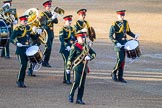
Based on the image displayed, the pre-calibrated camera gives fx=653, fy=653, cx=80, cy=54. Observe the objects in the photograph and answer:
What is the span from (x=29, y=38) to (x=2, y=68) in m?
2.76

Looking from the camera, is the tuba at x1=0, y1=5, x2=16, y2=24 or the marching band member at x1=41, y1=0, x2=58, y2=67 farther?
the tuba at x1=0, y1=5, x2=16, y2=24

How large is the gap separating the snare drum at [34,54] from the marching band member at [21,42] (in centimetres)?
11

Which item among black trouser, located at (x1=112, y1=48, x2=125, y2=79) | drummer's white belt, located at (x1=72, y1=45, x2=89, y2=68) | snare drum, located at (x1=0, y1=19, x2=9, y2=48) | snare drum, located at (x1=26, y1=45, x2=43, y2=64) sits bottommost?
black trouser, located at (x1=112, y1=48, x2=125, y2=79)

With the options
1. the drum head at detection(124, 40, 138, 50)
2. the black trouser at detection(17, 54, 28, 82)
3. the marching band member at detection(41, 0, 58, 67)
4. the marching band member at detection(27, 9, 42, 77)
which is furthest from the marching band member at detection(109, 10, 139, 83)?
the black trouser at detection(17, 54, 28, 82)

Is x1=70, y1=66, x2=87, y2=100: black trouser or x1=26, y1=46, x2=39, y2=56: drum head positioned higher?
x1=26, y1=46, x2=39, y2=56: drum head

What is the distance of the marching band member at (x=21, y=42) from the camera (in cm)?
1664

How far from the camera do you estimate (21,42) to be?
16.8m

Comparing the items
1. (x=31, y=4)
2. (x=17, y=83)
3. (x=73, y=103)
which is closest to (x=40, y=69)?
(x=17, y=83)

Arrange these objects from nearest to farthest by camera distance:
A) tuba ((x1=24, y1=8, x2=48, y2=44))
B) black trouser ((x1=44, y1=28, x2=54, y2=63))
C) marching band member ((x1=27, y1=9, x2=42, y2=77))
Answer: marching band member ((x1=27, y1=9, x2=42, y2=77))
tuba ((x1=24, y1=8, x2=48, y2=44))
black trouser ((x1=44, y1=28, x2=54, y2=63))

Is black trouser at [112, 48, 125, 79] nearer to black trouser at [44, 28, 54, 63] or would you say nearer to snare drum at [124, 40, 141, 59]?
snare drum at [124, 40, 141, 59]

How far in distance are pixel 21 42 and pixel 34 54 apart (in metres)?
0.49

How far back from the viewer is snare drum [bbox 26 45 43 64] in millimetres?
16625

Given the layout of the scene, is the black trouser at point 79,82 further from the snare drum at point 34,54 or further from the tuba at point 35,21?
the tuba at point 35,21

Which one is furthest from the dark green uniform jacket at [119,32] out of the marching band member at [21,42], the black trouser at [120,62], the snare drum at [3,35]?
the snare drum at [3,35]
